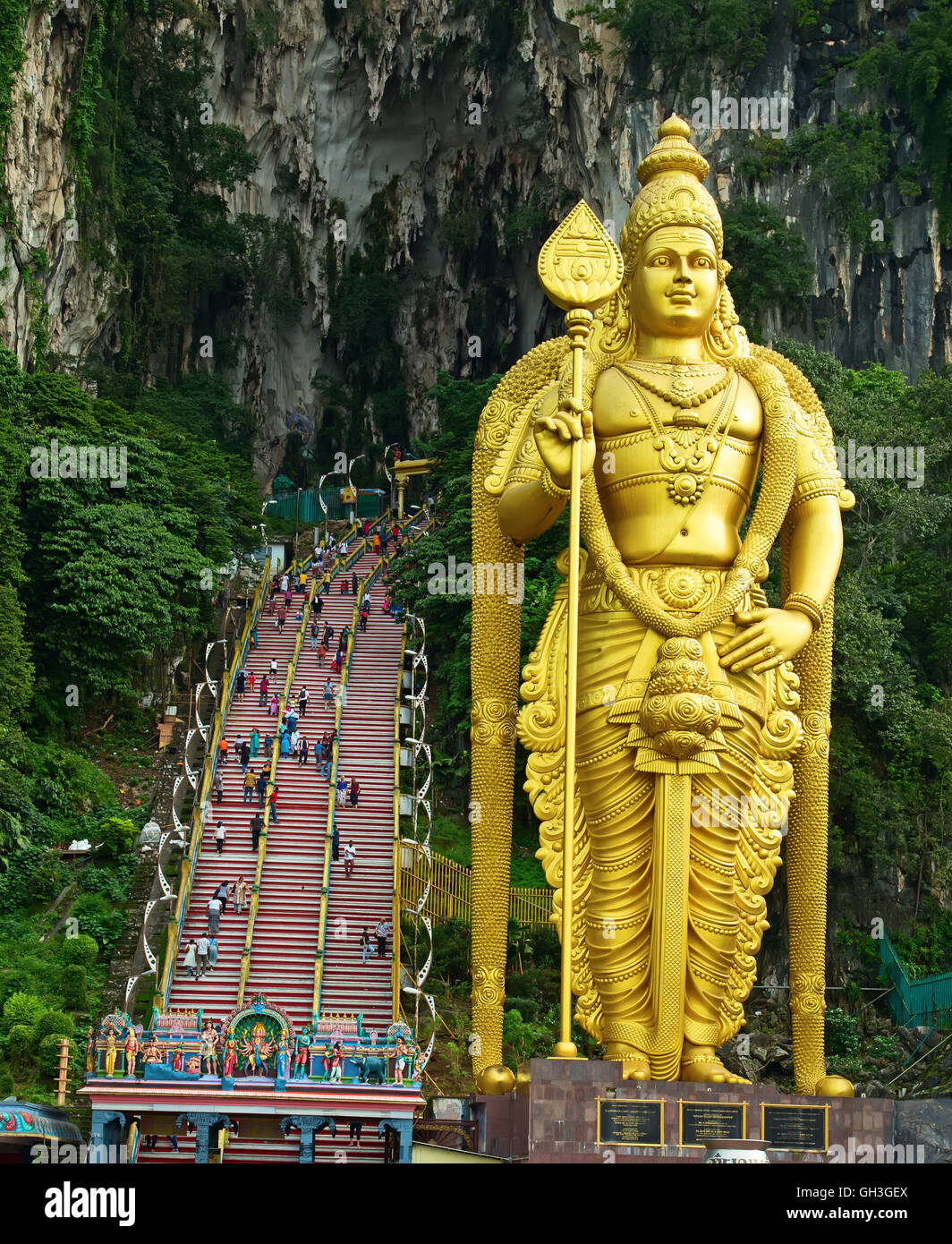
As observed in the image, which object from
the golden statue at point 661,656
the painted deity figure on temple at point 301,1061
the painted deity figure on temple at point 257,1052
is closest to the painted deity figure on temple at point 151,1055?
the painted deity figure on temple at point 257,1052

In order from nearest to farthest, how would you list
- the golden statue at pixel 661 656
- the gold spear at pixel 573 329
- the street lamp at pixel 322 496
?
1. the gold spear at pixel 573 329
2. the golden statue at pixel 661 656
3. the street lamp at pixel 322 496

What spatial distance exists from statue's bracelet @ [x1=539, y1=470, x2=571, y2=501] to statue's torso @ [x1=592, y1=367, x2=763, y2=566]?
56 centimetres

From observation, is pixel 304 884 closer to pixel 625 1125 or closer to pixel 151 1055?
pixel 151 1055

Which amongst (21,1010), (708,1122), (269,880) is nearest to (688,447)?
(708,1122)

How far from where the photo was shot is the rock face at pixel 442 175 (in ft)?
99.8

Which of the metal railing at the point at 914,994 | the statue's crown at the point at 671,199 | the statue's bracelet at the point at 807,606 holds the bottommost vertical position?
the metal railing at the point at 914,994

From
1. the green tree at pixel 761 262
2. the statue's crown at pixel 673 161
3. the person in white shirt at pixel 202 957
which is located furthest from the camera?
the green tree at pixel 761 262

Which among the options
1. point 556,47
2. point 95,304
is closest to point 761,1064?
point 95,304

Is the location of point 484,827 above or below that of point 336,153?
below

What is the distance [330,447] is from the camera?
41031mm

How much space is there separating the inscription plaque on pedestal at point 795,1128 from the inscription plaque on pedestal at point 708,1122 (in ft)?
0.63

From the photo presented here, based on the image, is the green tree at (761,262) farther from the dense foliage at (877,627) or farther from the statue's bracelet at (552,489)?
the statue's bracelet at (552,489)

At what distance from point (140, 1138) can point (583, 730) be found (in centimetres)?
491

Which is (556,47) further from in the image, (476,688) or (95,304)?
(476,688)
